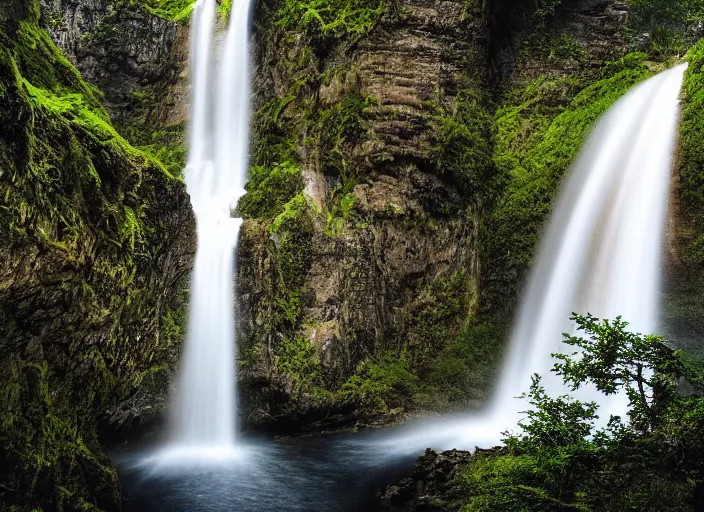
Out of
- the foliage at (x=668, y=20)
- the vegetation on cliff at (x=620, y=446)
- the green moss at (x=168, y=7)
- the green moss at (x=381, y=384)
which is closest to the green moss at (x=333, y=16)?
the green moss at (x=168, y=7)

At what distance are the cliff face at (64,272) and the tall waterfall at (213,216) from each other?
3200mm

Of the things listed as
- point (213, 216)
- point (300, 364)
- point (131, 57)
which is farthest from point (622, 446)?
point (131, 57)

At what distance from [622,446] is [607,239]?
304 inches

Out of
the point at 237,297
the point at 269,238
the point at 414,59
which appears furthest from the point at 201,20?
the point at 237,297

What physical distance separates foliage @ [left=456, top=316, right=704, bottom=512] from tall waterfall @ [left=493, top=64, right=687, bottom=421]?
16.9ft

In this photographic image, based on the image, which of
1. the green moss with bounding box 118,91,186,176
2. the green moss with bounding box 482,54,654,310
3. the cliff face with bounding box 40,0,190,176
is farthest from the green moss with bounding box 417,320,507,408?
the cliff face with bounding box 40,0,190,176

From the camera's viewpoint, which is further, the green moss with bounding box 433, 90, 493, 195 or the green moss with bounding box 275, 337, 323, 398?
the green moss with bounding box 433, 90, 493, 195

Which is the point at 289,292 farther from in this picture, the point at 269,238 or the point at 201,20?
the point at 201,20

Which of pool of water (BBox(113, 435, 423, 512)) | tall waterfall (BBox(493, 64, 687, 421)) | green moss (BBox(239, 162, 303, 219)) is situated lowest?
pool of water (BBox(113, 435, 423, 512))

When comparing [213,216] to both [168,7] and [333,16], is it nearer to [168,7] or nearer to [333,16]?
[333,16]

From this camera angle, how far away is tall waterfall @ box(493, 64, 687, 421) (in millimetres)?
11000

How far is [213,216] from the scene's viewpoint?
14.9 m

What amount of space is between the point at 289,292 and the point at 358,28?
24.3 ft

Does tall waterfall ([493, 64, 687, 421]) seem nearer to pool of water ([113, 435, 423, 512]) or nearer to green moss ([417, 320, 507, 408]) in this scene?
green moss ([417, 320, 507, 408])
